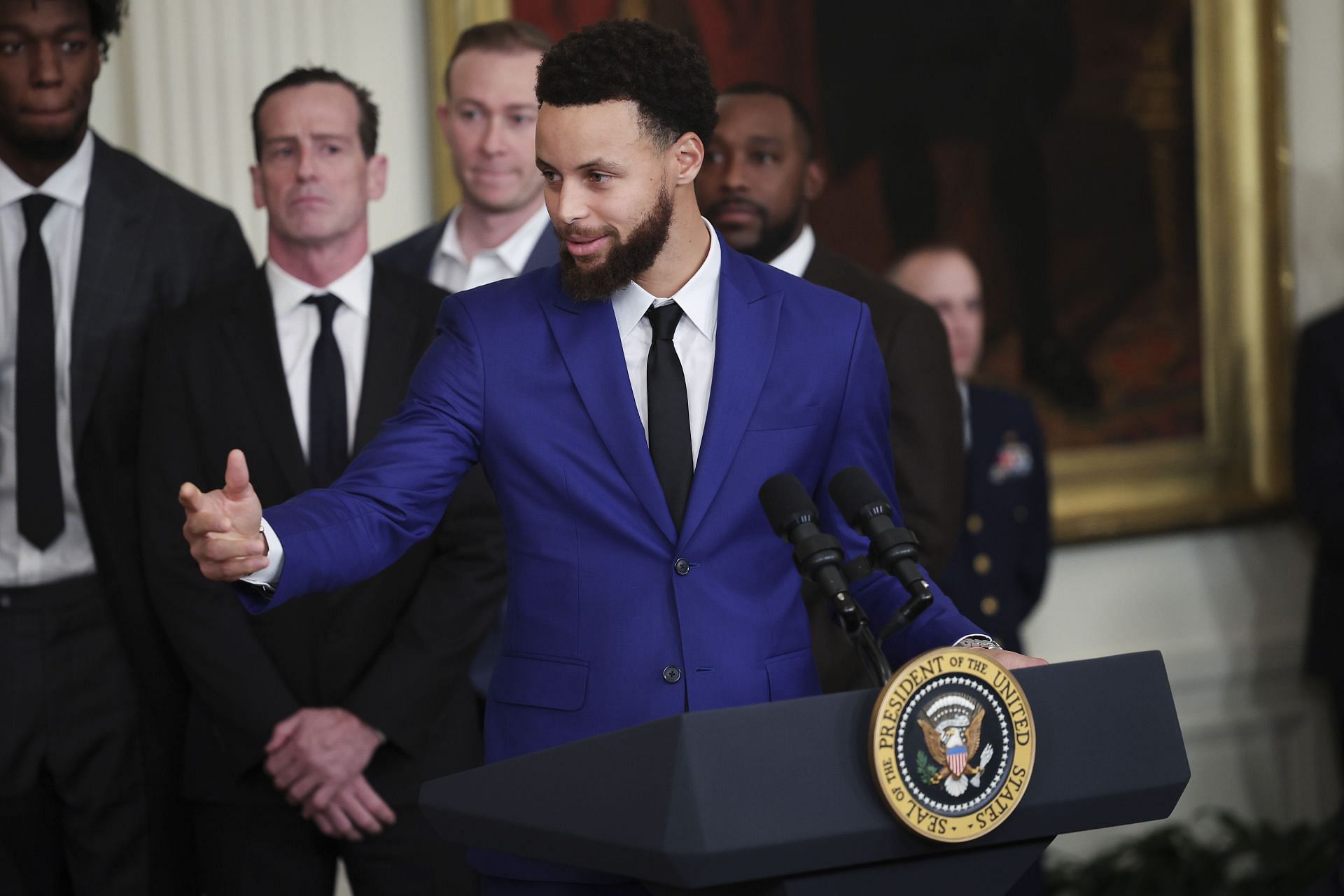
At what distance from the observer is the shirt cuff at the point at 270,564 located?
5.48 feet

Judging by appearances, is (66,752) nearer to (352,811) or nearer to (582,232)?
(352,811)

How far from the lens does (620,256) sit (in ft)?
6.18

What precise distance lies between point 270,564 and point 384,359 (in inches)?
47.2

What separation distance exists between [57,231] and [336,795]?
48.3 inches

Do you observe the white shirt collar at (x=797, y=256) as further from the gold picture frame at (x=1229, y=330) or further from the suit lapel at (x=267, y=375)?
the gold picture frame at (x=1229, y=330)

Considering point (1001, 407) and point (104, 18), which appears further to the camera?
point (1001, 407)

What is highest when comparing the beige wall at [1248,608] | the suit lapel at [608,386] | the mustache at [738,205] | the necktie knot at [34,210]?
the necktie knot at [34,210]

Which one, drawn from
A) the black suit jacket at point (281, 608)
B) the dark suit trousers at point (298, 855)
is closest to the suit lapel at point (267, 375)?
the black suit jacket at point (281, 608)

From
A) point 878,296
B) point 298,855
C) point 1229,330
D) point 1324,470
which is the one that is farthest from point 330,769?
point 1229,330

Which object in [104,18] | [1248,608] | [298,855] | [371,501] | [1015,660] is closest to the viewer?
[1015,660]

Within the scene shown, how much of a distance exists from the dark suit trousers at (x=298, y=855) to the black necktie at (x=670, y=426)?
1170 millimetres

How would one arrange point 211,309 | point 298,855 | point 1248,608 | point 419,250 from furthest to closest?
point 1248,608 → point 419,250 → point 211,309 → point 298,855

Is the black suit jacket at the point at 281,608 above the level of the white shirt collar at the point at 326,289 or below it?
below

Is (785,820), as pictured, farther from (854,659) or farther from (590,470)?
(854,659)
